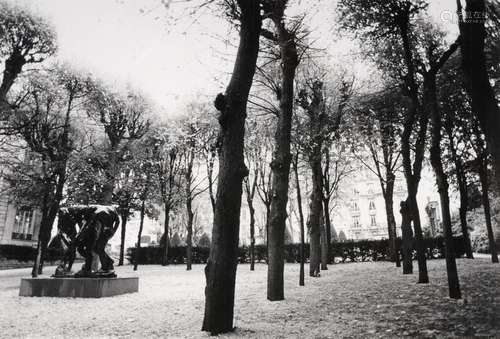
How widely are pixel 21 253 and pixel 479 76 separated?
1353 inches

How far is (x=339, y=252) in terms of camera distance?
25438 mm

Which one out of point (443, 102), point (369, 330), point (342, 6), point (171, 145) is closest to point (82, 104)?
point (171, 145)

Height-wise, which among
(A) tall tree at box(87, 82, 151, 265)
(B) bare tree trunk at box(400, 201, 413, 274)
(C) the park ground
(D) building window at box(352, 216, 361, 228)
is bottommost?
(C) the park ground

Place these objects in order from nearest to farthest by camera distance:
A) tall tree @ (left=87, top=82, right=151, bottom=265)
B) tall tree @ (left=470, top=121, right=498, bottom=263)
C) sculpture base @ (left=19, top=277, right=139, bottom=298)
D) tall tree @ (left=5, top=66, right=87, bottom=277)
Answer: sculpture base @ (left=19, top=277, right=139, bottom=298) < tall tree @ (left=470, top=121, right=498, bottom=263) < tall tree @ (left=5, top=66, right=87, bottom=277) < tall tree @ (left=87, top=82, right=151, bottom=265)

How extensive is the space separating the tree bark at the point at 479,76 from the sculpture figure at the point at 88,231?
10.3 meters

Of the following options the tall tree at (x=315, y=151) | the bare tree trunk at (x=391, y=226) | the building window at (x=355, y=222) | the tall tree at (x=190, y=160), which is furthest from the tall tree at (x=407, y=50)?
the building window at (x=355, y=222)

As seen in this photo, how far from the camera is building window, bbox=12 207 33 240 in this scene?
1357 inches

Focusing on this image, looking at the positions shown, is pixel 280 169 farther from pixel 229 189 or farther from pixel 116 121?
pixel 116 121

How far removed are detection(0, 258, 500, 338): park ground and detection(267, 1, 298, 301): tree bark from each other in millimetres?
674

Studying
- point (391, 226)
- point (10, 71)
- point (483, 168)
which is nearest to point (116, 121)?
point (10, 71)

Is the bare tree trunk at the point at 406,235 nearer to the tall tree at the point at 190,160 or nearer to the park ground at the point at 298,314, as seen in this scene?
the park ground at the point at 298,314

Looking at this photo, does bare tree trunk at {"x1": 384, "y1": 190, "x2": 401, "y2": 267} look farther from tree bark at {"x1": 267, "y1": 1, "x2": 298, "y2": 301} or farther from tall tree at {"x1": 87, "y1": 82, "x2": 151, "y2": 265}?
A: tall tree at {"x1": 87, "y1": 82, "x2": 151, "y2": 265}

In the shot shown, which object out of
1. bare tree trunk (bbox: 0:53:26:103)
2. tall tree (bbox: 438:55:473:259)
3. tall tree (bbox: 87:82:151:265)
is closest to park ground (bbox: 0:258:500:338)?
tall tree (bbox: 438:55:473:259)

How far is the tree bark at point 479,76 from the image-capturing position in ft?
13.1
